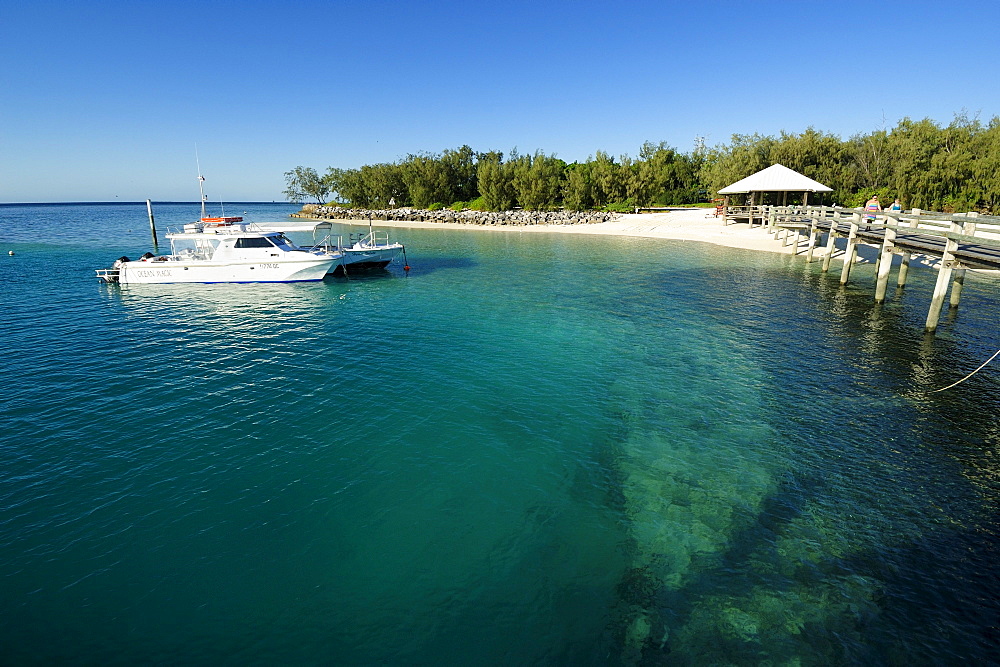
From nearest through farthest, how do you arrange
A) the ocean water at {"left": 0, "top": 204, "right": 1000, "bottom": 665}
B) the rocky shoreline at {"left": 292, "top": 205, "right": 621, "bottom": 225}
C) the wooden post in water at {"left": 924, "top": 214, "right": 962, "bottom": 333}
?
1. the ocean water at {"left": 0, "top": 204, "right": 1000, "bottom": 665}
2. the wooden post in water at {"left": 924, "top": 214, "right": 962, "bottom": 333}
3. the rocky shoreline at {"left": 292, "top": 205, "right": 621, "bottom": 225}

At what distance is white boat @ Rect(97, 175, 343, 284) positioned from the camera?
1218 inches

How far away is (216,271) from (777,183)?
4991 centimetres

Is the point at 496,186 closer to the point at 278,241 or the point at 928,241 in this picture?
the point at 278,241

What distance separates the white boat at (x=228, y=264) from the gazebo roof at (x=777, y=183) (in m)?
41.2

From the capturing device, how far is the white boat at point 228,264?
30.9m

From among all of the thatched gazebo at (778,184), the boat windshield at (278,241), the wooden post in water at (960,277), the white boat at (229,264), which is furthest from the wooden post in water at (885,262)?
the boat windshield at (278,241)

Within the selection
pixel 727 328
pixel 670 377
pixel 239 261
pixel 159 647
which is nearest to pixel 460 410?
pixel 670 377

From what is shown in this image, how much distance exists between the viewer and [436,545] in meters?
8.28

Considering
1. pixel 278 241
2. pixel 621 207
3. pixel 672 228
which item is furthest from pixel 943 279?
pixel 621 207

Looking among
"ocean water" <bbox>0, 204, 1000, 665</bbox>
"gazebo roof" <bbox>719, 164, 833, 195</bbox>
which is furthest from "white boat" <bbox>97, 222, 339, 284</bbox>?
"gazebo roof" <bbox>719, 164, 833, 195</bbox>

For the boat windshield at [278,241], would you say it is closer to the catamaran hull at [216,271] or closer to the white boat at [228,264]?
the white boat at [228,264]

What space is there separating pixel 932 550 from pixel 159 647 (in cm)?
1172

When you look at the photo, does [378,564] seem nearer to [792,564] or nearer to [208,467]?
[208,467]

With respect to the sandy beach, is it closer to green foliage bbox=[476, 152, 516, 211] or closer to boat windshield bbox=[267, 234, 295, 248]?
green foliage bbox=[476, 152, 516, 211]
